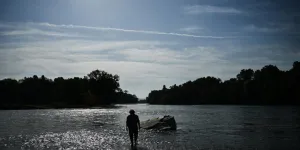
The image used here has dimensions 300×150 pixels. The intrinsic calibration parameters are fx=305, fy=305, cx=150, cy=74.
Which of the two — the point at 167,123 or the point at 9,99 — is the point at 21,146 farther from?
the point at 9,99

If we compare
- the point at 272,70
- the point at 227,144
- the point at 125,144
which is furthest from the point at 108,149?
the point at 272,70

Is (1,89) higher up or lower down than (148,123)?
higher up

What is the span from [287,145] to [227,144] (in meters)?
4.35

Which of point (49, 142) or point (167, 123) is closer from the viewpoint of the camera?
point (49, 142)

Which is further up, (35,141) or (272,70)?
(272,70)

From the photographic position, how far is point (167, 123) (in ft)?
120

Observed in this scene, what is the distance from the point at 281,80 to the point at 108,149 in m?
172

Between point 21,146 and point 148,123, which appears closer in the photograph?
point 21,146

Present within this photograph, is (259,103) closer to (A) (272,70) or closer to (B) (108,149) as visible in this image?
(A) (272,70)

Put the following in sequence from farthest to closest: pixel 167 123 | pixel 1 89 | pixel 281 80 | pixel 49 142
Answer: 1. pixel 281 80
2. pixel 1 89
3. pixel 167 123
4. pixel 49 142

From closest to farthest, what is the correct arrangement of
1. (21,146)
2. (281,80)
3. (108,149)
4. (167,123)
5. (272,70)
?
(108,149) → (21,146) → (167,123) → (281,80) → (272,70)

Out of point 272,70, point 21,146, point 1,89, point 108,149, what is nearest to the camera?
point 108,149

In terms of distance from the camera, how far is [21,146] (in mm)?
22953

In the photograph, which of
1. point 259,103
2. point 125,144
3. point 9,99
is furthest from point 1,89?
point 125,144
